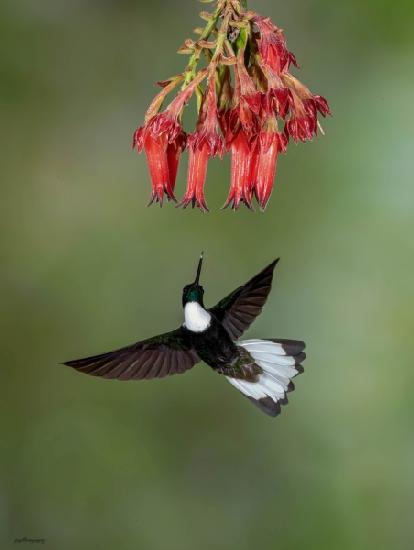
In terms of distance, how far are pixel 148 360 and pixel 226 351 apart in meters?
0.28

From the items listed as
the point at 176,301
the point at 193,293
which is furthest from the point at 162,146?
the point at 176,301

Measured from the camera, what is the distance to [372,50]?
434 cm

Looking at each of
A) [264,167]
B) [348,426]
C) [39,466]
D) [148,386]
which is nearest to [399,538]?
[348,426]

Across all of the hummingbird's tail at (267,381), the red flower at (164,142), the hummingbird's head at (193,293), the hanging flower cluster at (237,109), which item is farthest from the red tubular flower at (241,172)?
the hummingbird's tail at (267,381)

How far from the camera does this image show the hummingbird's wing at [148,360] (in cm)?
245

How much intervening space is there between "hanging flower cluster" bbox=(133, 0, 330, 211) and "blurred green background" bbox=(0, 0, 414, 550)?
241 centimetres

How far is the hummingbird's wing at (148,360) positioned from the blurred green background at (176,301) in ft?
5.43

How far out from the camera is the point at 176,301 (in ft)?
15.0

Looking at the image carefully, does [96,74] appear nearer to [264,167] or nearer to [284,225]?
[284,225]

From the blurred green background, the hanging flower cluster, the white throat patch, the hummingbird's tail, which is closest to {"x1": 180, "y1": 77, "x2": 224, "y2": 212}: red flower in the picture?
the hanging flower cluster

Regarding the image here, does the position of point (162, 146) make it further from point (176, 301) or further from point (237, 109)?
point (176, 301)

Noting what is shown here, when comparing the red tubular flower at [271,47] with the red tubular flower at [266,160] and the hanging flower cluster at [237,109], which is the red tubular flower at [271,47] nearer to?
the hanging flower cluster at [237,109]

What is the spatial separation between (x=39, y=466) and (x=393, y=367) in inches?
74.9

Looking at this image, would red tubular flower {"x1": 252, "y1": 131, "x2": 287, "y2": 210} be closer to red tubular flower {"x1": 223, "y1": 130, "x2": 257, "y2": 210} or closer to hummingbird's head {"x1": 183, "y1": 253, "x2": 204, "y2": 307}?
red tubular flower {"x1": 223, "y1": 130, "x2": 257, "y2": 210}
